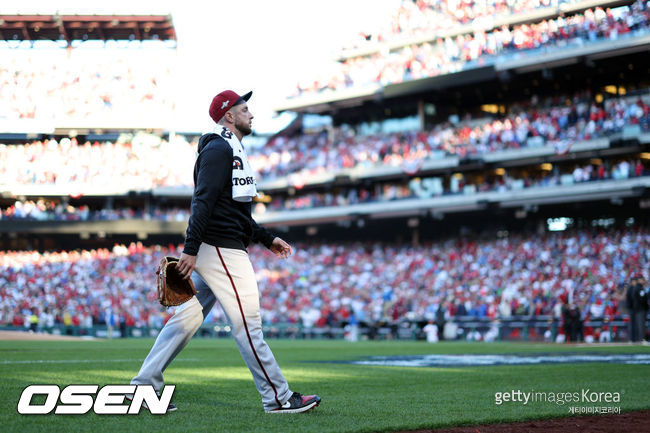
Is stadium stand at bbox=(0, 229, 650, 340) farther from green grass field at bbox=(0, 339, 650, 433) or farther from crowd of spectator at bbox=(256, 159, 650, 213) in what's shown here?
green grass field at bbox=(0, 339, 650, 433)

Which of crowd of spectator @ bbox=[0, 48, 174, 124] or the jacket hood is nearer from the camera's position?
the jacket hood

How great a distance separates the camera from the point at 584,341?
2591 cm

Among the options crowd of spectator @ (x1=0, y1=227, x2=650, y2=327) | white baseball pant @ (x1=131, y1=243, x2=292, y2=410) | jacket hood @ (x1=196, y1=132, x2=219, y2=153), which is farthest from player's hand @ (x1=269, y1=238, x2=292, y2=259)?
crowd of spectator @ (x1=0, y1=227, x2=650, y2=327)

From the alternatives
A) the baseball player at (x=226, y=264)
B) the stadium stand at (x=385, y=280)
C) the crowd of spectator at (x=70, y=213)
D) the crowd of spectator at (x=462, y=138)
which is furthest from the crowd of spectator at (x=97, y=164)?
the baseball player at (x=226, y=264)

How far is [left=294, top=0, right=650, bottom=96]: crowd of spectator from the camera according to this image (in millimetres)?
38250

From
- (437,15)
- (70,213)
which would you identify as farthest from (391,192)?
(70,213)

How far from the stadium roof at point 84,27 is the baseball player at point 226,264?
50.0 metres

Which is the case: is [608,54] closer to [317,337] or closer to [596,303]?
[596,303]

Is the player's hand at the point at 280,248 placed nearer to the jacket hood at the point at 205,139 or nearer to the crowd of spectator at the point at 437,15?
the jacket hood at the point at 205,139

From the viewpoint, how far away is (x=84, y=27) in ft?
176

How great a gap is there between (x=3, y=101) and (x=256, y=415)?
50496mm

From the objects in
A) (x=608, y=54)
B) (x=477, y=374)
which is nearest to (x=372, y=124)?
(x=608, y=54)

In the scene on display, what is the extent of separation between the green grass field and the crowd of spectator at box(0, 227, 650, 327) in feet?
57.6

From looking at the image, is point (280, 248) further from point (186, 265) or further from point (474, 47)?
point (474, 47)
